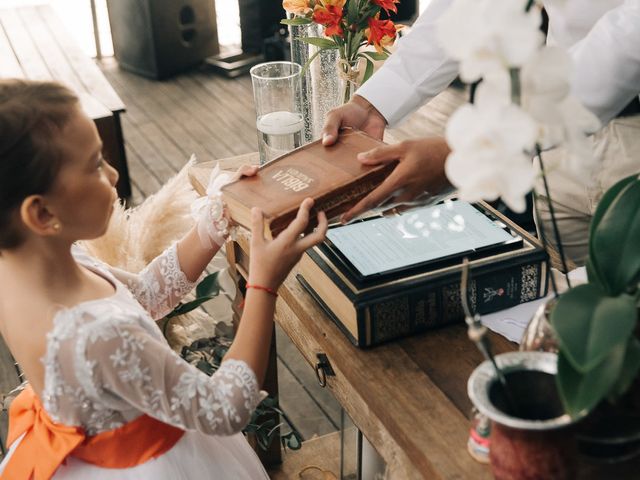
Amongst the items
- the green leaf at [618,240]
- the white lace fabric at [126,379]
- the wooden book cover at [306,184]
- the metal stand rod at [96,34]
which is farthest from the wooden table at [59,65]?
the green leaf at [618,240]

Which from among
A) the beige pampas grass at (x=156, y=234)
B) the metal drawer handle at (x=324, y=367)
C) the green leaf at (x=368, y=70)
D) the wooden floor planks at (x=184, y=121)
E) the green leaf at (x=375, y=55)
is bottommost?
the wooden floor planks at (x=184, y=121)

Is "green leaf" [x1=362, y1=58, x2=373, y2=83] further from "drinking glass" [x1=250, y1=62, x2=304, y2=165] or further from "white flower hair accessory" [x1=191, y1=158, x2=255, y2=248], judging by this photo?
"white flower hair accessory" [x1=191, y1=158, x2=255, y2=248]

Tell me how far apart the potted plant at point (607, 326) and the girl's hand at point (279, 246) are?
393 millimetres

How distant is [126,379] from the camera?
1029 millimetres

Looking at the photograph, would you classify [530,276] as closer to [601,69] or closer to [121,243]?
[601,69]

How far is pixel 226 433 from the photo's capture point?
107 cm

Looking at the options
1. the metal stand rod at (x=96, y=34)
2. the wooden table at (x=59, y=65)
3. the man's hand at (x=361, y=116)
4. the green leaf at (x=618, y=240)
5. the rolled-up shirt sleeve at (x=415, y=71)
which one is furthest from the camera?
the metal stand rod at (x=96, y=34)

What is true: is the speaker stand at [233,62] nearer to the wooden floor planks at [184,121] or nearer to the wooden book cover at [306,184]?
the wooden floor planks at [184,121]

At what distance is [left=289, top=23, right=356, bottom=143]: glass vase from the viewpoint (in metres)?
1.75

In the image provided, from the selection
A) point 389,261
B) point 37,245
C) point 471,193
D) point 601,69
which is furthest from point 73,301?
point 601,69

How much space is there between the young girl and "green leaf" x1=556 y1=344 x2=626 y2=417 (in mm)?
439

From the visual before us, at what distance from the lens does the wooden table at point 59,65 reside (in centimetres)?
328

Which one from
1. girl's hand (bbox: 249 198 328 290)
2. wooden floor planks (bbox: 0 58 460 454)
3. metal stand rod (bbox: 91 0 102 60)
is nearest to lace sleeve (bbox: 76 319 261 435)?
girl's hand (bbox: 249 198 328 290)

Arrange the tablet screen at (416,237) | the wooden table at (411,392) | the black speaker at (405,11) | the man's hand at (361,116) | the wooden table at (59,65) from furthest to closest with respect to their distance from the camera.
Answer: the black speaker at (405,11) < the wooden table at (59,65) < the man's hand at (361,116) < the tablet screen at (416,237) < the wooden table at (411,392)
